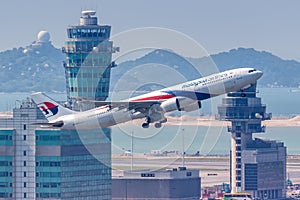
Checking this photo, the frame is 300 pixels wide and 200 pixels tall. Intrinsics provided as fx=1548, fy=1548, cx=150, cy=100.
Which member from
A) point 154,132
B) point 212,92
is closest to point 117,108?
point 154,132

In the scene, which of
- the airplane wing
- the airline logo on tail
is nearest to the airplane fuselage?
the airplane wing

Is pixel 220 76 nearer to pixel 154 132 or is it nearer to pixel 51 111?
pixel 154 132

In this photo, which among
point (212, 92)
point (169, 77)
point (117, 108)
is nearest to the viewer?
point (212, 92)

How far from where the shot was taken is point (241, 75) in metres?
166

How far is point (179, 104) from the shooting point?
166m

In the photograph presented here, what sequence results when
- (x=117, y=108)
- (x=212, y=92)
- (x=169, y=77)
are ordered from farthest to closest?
(x=169, y=77)
(x=117, y=108)
(x=212, y=92)

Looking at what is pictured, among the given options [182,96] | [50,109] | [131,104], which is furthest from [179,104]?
[50,109]

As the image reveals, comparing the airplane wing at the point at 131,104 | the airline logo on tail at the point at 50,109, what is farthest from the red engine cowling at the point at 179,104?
the airline logo on tail at the point at 50,109

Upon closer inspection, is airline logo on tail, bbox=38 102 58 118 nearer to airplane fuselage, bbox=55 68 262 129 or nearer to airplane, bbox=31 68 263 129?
airplane, bbox=31 68 263 129

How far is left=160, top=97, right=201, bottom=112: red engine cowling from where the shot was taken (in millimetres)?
165525

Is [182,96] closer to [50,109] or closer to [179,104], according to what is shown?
[179,104]

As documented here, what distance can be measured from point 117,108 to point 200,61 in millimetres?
11796

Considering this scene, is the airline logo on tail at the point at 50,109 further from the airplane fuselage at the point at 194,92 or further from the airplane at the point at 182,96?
the airplane fuselage at the point at 194,92

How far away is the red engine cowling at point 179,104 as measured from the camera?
6517 inches
